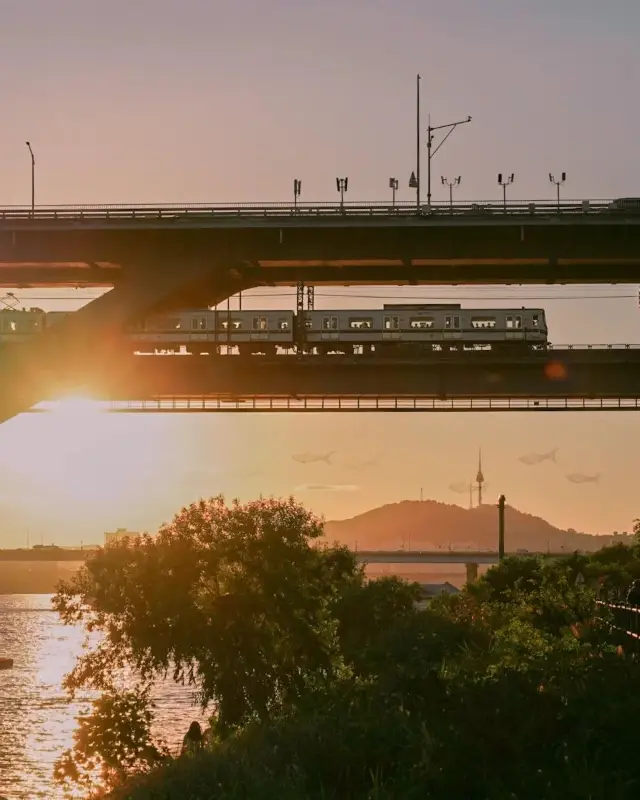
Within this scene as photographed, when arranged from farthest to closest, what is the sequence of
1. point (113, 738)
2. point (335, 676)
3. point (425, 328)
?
point (425, 328) → point (335, 676) → point (113, 738)

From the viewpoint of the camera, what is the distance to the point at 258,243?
6812cm

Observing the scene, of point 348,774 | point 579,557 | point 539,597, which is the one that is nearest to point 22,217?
point 539,597

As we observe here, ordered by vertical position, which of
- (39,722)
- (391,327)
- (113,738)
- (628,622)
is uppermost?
(391,327)

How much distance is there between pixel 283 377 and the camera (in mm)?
73750

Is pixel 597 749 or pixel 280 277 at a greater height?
pixel 280 277

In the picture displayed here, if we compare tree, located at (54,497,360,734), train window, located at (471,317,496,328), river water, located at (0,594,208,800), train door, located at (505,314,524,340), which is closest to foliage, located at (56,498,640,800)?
tree, located at (54,497,360,734)

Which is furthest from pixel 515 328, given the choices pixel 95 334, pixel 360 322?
pixel 95 334

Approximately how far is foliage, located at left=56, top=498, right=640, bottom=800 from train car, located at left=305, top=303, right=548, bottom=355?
13.9 metres

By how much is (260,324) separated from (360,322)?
21.2 ft

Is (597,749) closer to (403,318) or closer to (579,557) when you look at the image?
(403,318)

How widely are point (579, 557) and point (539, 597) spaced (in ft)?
144

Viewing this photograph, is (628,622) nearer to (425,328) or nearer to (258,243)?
(258,243)

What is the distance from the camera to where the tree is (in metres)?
47.7

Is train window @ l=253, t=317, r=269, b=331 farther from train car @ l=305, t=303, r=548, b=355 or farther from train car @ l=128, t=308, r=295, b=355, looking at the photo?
train car @ l=305, t=303, r=548, b=355
